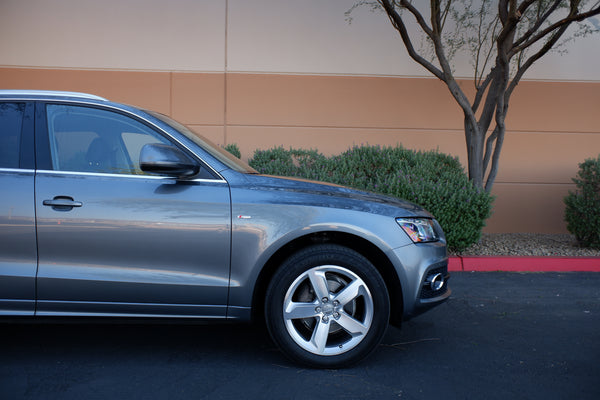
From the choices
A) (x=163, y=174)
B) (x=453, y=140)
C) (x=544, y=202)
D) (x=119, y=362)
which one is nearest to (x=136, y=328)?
(x=119, y=362)

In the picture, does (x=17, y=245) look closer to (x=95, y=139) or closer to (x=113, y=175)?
(x=113, y=175)

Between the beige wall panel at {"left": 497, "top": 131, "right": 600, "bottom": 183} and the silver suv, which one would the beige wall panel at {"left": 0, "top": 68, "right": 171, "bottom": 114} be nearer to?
the silver suv

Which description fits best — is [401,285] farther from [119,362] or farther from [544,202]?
[544,202]

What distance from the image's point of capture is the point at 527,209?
358 inches

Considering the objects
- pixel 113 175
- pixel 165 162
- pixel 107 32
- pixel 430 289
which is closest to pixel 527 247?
pixel 430 289

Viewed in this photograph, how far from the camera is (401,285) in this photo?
3.48 meters

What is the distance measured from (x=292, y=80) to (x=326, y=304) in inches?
242

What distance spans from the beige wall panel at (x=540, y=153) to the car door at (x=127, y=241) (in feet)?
22.6

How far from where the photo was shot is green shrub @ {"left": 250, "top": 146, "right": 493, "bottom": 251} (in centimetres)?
663

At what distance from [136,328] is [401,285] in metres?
2.13

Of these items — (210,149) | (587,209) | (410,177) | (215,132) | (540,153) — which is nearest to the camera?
(210,149)

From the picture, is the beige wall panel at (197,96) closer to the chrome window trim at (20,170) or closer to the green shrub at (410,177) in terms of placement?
the green shrub at (410,177)

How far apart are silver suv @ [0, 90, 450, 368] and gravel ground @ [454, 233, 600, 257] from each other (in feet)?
12.4

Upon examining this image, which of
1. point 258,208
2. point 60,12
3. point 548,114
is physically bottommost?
point 258,208
